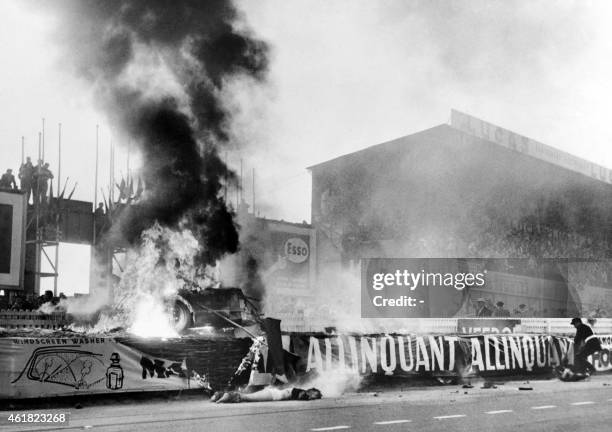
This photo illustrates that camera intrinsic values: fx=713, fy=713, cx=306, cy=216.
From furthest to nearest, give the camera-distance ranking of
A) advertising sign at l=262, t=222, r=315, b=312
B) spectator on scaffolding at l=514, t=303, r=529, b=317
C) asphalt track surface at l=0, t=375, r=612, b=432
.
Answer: advertising sign at l=262, t=222, r=315, b=312, spectator on scaffolding at l=514, t=303, r=529, b=317, asphalt track surface at l=0, t=375, r=612, b=432

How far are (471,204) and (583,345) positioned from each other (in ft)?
82.2

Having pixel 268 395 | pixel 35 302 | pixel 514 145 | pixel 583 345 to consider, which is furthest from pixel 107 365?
pixel 514 145

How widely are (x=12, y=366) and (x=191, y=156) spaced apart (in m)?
13.0

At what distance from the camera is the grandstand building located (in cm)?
4100

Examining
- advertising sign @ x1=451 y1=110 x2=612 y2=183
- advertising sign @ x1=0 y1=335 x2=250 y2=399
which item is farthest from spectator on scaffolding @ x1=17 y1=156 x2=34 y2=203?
advertising sign @ x1=451 y1=110 x2=612 y2=183

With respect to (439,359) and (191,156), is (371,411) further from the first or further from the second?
(191,156)

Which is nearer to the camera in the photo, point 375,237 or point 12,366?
point 12,366

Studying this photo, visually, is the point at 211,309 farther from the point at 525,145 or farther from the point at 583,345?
the point at 525,145

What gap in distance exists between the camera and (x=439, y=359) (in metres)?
15.7

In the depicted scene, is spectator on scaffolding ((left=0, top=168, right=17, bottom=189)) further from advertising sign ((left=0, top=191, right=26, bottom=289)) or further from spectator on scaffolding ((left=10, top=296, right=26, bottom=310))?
spectator on scaffolding ((left=10, top=296, right=26, bottom=310))

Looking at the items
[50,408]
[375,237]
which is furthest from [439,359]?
[375,237]

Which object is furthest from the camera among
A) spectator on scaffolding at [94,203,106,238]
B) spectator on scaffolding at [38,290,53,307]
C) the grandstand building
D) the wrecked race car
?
the grandstand building

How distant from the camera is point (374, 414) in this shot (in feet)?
34.3

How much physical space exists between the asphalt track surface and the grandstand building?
25.6 meters
